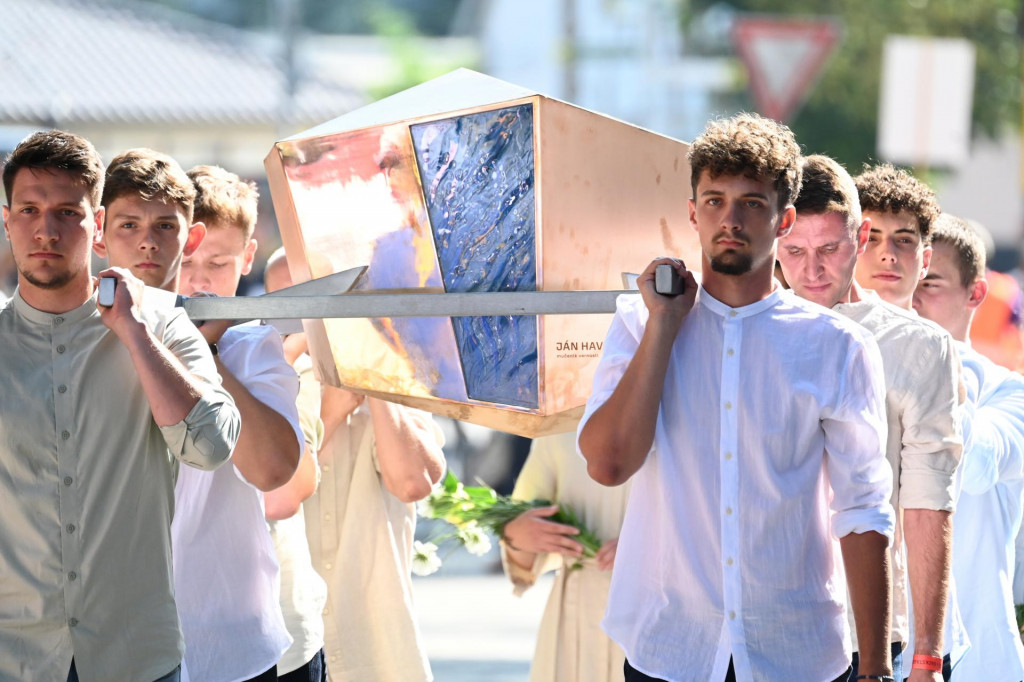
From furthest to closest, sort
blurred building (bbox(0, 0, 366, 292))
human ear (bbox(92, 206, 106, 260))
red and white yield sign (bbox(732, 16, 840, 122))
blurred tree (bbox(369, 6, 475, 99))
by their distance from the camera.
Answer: blurred tree (bbox(369, 6, 475, 99))
blurred building (bbox(0, 0, 366, 292))
red and white yield sign (bbox(732, 16, 840, 122))
human ear (bbox(92, 206, 106, 260))

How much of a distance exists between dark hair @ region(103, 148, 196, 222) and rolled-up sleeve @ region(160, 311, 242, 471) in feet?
2.00

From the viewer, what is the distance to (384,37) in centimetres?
5069

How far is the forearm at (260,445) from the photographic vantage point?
3295 mm

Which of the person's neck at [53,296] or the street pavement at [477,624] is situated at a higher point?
the person's neck at [53,296]

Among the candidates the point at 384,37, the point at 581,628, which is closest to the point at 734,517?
the point at 581,628

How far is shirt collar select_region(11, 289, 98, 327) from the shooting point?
3.02 metres

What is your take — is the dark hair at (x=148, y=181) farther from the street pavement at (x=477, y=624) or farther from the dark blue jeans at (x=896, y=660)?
the street pavement at (x=477, y=624)

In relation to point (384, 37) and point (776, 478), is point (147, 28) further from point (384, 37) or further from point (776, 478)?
point (776, 478)

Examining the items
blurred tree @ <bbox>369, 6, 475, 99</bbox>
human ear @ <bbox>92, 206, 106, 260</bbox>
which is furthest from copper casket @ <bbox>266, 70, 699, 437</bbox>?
blurred tree @ <bbox>369, 6, 475, 99</bbox>

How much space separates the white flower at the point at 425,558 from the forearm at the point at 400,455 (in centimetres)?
80

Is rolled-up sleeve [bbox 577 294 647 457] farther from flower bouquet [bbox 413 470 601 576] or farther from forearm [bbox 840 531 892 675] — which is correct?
flower bouquet [bbox 413 470 601 576]

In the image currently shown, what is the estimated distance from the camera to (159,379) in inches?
112

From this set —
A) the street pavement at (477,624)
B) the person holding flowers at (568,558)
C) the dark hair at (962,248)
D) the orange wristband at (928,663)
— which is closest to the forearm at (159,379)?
the orange wristband at (928,663)

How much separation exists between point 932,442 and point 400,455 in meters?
1.49
